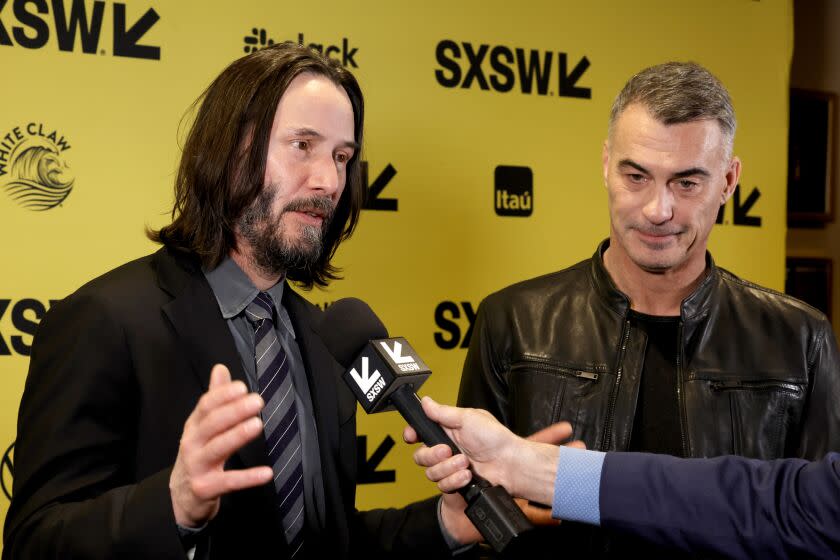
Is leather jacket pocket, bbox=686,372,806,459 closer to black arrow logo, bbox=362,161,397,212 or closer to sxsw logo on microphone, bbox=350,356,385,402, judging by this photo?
sxsw logo on microphone, bbox=350,356,385,402

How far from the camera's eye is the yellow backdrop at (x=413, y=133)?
212cm

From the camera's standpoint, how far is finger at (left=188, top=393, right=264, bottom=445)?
1011 mm

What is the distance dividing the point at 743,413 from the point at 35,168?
1677 millimetres

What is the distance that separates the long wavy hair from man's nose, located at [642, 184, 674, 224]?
2.18ft

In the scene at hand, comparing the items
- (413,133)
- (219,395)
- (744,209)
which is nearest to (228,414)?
(219,395)

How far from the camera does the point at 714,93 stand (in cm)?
188

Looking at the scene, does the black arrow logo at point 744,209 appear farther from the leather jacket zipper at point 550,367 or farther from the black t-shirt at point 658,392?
the leather jacket zipper at point 550,367

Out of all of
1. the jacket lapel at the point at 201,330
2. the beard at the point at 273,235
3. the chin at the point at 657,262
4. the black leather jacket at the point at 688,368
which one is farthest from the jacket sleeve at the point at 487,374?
the jacket lapel at the point at 201,330

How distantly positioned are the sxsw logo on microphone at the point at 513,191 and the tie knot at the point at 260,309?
127cm

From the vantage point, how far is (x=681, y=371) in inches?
72.7

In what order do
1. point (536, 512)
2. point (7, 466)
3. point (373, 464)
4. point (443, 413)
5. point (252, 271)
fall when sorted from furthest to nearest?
point (373, 464) < point (7, 466) < point (252, 271) < point (536, 512) < point (443, 413)

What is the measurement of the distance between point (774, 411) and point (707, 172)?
0.51 meters

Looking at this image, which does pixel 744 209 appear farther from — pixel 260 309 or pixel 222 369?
pixel 222 369

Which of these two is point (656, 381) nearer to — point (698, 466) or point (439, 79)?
point (698, 466)
